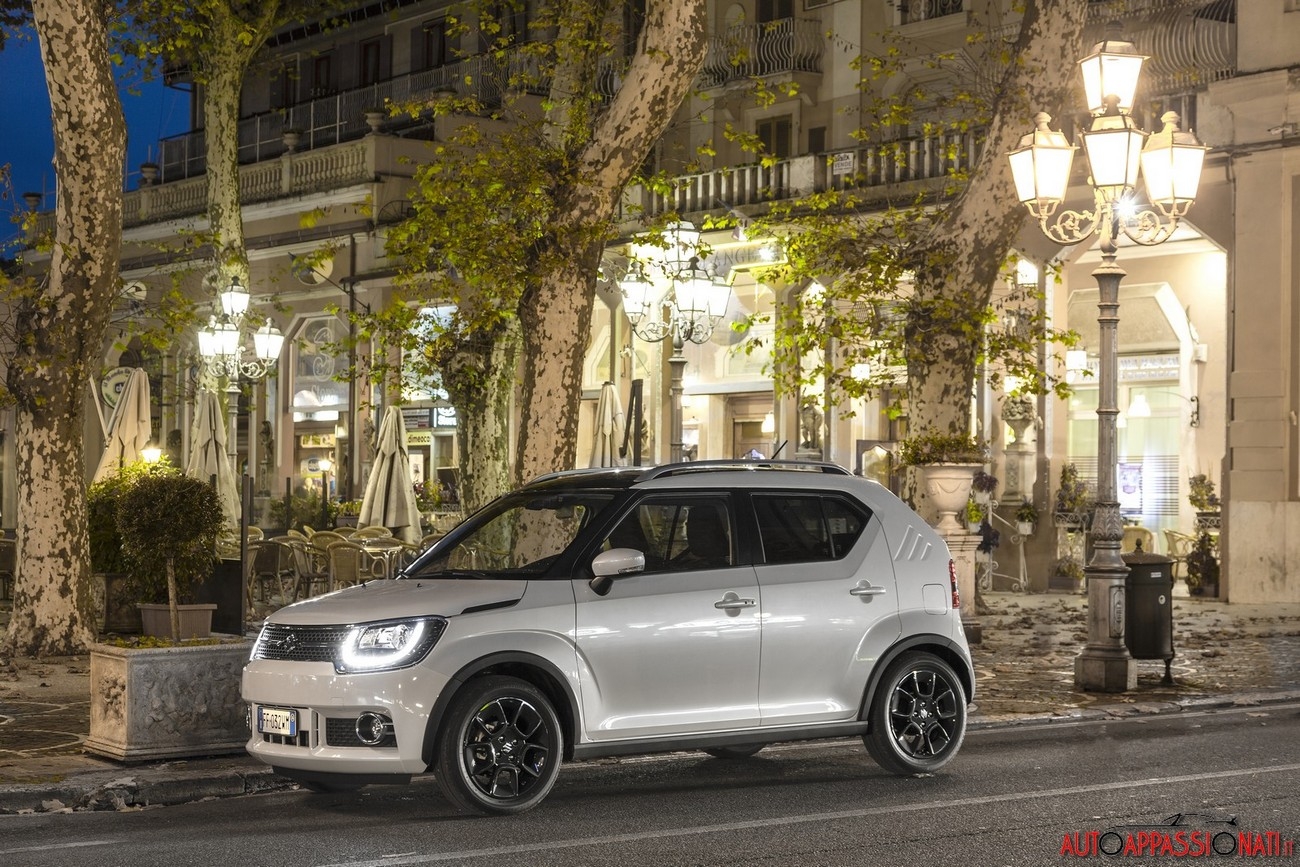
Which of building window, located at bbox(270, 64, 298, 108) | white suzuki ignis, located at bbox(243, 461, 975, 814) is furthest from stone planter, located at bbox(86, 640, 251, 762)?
building window, located at bbox(270, 64, 298, 108)

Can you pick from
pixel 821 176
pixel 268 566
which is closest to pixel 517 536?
pixel 268 566

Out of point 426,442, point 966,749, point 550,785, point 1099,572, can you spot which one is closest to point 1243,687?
point 1099,572

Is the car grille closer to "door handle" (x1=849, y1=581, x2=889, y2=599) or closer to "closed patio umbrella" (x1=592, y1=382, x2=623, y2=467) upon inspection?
"door handle" (x1=849, y1=581, x2=889, y2=599)

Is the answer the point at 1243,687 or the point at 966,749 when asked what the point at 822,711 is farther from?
the point at 1243,687

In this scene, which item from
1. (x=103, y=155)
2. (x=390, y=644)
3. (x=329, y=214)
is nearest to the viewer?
(x=390, y=644)

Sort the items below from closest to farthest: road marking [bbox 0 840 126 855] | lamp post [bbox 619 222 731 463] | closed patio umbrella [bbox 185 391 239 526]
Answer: road marking [bbox 0 840 126 855], lamp post [bbox 619 222 731 463], closed patio umbrella [bbox 185 391 239 526]

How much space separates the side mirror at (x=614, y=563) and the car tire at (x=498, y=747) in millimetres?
624

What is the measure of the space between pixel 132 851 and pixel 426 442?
108 ft

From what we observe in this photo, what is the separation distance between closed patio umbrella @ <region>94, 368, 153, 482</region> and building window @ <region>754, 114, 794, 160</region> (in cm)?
1514

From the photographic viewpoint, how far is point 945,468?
18.8m

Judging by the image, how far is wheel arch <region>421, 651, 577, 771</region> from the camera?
8594mm

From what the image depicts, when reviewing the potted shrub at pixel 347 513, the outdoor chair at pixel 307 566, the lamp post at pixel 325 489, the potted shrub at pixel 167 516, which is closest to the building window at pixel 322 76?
the lamp post at pixel 325 489

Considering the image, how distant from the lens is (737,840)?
808 cm

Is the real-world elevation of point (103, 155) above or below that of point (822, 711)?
above
